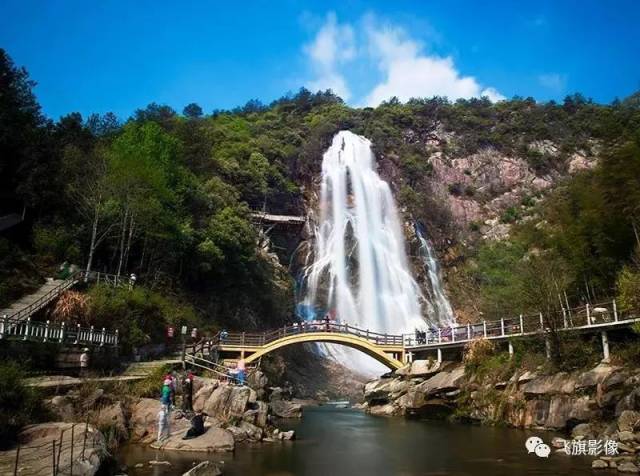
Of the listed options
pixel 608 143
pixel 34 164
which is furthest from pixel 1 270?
pixel 608 143

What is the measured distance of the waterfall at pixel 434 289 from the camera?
48031mm

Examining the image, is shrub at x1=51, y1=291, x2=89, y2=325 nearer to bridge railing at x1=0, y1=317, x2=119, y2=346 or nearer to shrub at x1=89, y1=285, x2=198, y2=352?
shrub at x1=89, y1=285, x2=198, y2=352

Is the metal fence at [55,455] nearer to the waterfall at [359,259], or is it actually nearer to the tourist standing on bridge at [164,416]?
the tourist standing on bridge at [164,416]

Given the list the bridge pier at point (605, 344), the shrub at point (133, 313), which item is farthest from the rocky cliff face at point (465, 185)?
the bridge pier at point (605, 344)

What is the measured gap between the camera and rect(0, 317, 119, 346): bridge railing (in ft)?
48.1

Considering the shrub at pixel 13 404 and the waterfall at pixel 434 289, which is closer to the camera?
the shrub at pixel 13 404

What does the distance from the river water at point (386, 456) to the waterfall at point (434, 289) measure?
28.2 m

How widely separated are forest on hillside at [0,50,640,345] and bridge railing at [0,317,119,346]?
1.49m

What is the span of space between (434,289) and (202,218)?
2735 cm

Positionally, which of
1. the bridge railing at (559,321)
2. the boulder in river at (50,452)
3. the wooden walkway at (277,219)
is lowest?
the boulder in river at (50,452)

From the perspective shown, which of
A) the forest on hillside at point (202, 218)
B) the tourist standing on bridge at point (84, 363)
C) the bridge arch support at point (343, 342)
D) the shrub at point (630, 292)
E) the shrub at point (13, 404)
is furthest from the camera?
the bridge arch support at point (343, 342)

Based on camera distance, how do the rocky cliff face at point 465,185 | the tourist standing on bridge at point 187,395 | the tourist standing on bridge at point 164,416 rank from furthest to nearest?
the rocky cliff face at point 465,185 → the tourist standing on bridge at point 187,395 → the tourist standing on bridge at point 164,416

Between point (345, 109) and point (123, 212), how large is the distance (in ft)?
172

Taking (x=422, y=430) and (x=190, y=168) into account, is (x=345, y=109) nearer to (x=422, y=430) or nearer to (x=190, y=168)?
(x=190, y=168)
